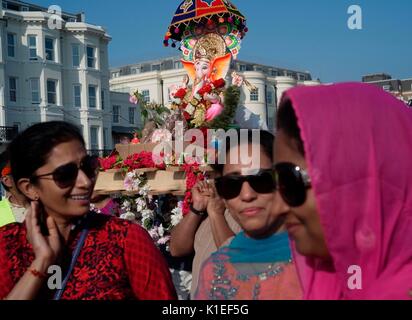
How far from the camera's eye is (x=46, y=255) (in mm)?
2377

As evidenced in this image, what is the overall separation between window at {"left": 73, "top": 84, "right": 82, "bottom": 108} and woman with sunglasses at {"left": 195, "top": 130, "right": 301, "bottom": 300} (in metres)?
34.1

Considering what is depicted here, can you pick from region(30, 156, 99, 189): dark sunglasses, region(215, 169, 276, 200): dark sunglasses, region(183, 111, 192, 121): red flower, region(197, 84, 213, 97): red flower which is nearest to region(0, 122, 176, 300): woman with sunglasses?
region(30, 156, 99, 189): dark sunglasses

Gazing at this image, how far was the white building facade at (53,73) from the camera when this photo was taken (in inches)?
1280

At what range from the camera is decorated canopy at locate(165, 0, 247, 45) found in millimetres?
7281

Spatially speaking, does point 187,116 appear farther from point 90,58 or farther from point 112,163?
point 90,58

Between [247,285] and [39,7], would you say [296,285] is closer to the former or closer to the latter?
[247,285]

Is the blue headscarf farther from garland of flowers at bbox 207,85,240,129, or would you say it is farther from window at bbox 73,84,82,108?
window at bbox 73,84,82,108

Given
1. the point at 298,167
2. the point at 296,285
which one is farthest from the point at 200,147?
the point at 298,167

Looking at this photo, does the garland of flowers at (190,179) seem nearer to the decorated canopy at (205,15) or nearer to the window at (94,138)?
the decorated canopy at (205,15)

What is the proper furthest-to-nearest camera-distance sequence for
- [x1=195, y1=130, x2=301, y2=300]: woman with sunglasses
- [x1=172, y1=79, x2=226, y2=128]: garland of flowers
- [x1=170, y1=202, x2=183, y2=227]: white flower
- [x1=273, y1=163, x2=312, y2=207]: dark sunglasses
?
1. [x1=172, y1=79, x2=226, y2=128]: garland of flowers
2. [x1=170, y1=202, x2=183, y2=227]: white flower
3. [x1=195, y1=130, x2=301, y2=300]: woman with sunglasses
4. [x1=273, y1=163, x2=312, y2=207]: dark sunglasses

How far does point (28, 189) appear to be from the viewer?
2.70 m

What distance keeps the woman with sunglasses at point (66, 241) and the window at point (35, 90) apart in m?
32.0

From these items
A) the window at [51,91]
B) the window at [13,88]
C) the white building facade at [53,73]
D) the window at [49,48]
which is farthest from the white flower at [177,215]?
the window at [49,48]

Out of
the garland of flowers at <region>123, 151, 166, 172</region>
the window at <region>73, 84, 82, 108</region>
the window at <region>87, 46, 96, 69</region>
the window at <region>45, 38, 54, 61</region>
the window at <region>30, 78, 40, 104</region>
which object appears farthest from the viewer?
the window at <region>87, 46, 96, 69</region>
